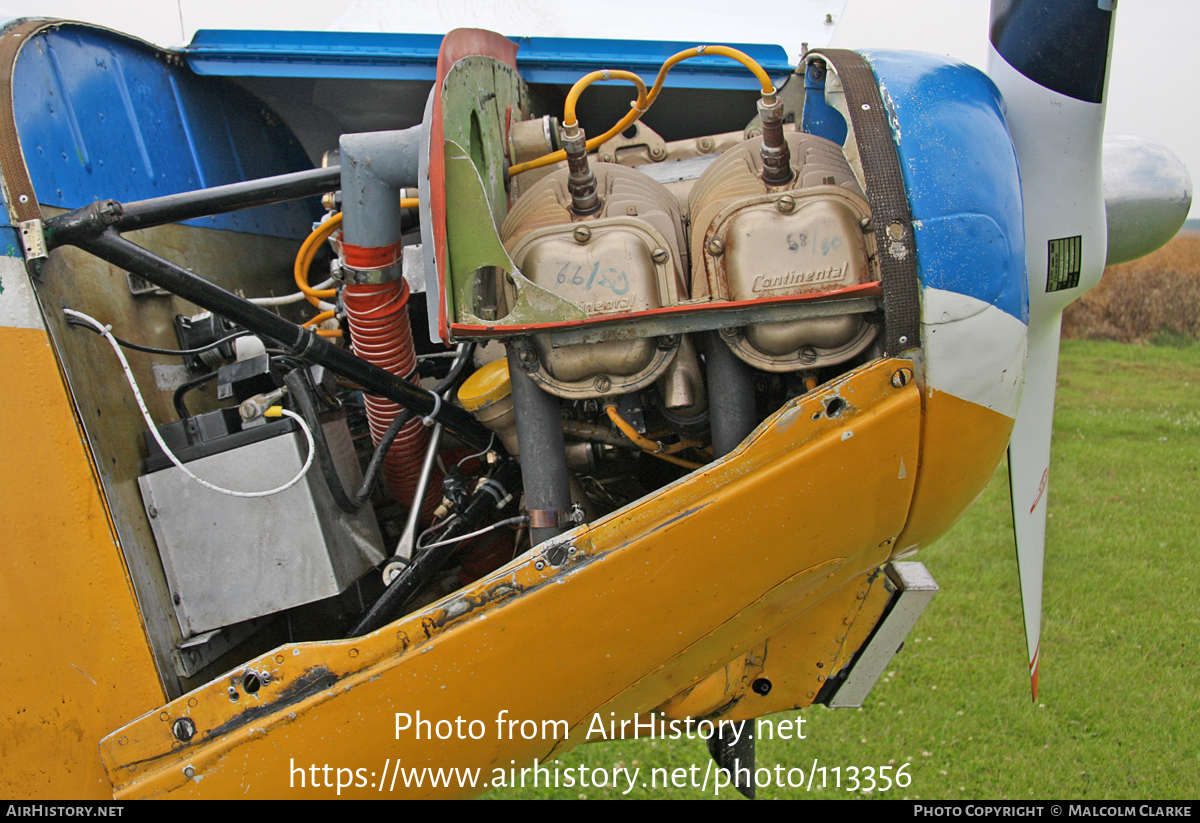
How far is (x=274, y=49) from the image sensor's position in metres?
2.45

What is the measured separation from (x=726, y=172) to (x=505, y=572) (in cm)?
108

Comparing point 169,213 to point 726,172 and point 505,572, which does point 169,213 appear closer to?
point 505,572

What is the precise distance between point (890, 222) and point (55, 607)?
2.02 meters

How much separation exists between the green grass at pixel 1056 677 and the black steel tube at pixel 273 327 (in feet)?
6.67

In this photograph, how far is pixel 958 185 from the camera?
153 cm

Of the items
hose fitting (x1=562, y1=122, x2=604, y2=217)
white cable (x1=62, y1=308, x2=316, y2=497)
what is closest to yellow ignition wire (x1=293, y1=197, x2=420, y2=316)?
white cable (x1=62, y1=308, x2=316, y2=497)

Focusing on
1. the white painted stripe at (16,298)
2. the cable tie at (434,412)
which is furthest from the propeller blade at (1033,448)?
the white painted stripe at (16,298)

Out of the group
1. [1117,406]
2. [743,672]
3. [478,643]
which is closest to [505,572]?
[478,643]

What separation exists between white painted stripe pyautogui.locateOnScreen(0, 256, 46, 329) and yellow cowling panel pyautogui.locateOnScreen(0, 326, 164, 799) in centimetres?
2

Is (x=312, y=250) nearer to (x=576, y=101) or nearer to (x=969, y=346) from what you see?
(x=576, y=101)

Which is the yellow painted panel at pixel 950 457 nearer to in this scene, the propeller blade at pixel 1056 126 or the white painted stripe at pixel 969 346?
the white painted stripe at pixel 969 346

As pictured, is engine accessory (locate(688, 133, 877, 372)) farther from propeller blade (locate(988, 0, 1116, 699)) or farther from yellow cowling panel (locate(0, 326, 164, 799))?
yellow cowling panel (locate(0, 326, 164, 799))

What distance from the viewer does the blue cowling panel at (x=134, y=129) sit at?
6.14 feet

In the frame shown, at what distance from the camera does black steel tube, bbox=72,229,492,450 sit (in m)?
1.79
